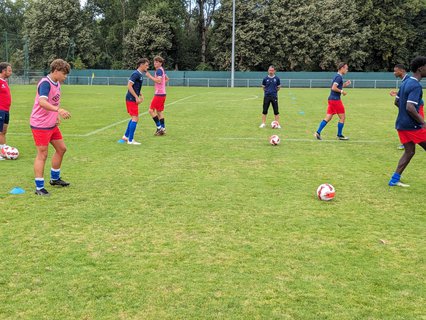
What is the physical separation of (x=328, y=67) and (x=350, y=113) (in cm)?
4057

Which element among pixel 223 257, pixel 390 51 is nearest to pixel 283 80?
pixel 390 51

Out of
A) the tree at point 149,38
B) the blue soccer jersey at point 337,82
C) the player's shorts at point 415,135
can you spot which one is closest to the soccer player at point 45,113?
the player's shorts at point 415,135

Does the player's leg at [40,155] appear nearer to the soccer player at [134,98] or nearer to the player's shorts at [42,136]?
the player's shorts at [42,136]

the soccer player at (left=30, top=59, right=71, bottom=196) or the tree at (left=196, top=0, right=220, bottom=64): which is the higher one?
the tree at (left=196, top=0, right=220, bottom=64)

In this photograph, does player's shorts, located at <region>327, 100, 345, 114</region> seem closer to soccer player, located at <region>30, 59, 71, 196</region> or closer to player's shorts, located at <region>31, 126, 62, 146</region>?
soccer player, located at <region>30, 59, 71, 196</region>

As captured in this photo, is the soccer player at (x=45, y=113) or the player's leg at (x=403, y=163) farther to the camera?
the player's leg at (x=403, y=163)

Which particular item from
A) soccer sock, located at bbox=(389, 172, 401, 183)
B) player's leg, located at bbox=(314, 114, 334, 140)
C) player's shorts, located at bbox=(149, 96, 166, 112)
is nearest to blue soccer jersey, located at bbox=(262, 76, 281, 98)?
player's leg, located at bbox=(314, 114, 334, 140)

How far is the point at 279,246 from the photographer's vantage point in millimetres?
4828

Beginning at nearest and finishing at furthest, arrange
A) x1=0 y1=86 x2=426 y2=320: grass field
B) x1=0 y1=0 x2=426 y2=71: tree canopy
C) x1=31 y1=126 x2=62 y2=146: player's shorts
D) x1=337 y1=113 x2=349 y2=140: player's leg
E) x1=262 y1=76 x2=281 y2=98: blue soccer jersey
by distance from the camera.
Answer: x1=0 y1=86 x2=426 y2=320: grass field < x1=31 y1=126 x2=62 y2=146: player's shorts < x1=337 y1=113 x2=349 y2=140: player's leg < x1=262 y1=76 x2=281 y2=98: blue soccer jersey < x1=0 y1=0 x2=426 y2=71: tree canopy

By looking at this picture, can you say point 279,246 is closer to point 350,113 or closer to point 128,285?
point 128,285

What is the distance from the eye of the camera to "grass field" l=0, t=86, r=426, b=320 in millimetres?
3664

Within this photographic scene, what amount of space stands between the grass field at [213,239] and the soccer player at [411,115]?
63 centimetres

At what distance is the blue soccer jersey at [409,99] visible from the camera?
22.9 ft

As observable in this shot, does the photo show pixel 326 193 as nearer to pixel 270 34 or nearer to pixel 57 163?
pixel 57 163
